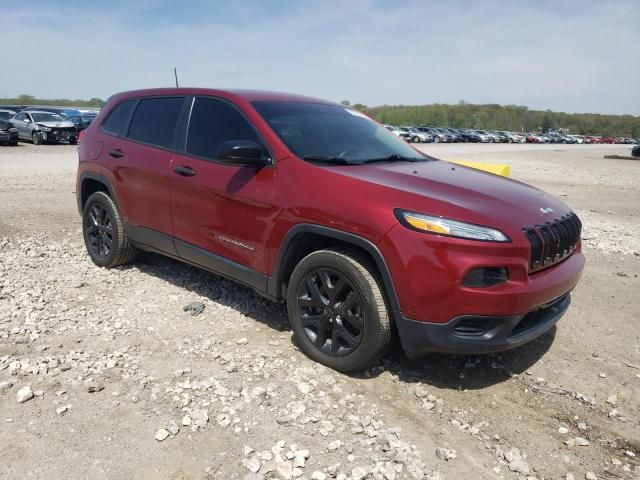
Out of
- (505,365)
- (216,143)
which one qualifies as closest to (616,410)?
(505,365)

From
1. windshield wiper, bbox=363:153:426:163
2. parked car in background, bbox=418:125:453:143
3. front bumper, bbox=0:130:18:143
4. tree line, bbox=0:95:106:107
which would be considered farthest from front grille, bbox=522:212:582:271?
tree line, bbox=0:95:106:107

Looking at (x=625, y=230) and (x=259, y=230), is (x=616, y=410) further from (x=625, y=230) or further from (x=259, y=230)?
(x=625, y=230)

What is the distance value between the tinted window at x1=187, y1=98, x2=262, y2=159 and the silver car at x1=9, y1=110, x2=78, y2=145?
2283 cm

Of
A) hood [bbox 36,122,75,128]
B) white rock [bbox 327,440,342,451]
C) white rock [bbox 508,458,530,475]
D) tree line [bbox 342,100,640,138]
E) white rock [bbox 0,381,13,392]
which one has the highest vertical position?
tree line [bbox 342,100,640,138]

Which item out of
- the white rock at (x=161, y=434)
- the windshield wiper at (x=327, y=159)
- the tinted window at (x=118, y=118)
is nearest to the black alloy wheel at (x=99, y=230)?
the tinted window at (x=118, y=118)

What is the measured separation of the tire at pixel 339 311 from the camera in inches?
122

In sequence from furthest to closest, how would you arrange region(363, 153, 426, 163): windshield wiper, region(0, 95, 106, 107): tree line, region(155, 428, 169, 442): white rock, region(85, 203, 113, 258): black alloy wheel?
region(0, 95, 106, 107): tree line → region(85, 203, 113, 258): black alloy wheel → region(363, 153, 426, 163): windshield wiper → region(155, 428, 169, 442): white rock

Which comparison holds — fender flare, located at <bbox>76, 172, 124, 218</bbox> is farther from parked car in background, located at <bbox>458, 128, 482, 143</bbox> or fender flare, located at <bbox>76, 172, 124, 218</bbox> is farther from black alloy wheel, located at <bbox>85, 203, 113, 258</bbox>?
parked car in background, located at <bbox>458, 128, 482, 143</bbox>

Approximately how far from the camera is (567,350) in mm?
3898

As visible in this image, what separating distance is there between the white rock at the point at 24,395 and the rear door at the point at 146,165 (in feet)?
5.51

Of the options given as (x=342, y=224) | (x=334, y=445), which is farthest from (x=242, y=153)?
(x=334, y=445)

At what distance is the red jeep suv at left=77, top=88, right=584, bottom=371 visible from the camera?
2.89 m

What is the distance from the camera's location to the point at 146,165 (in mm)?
4508

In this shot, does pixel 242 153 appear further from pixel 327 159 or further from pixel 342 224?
pixel 342 224
